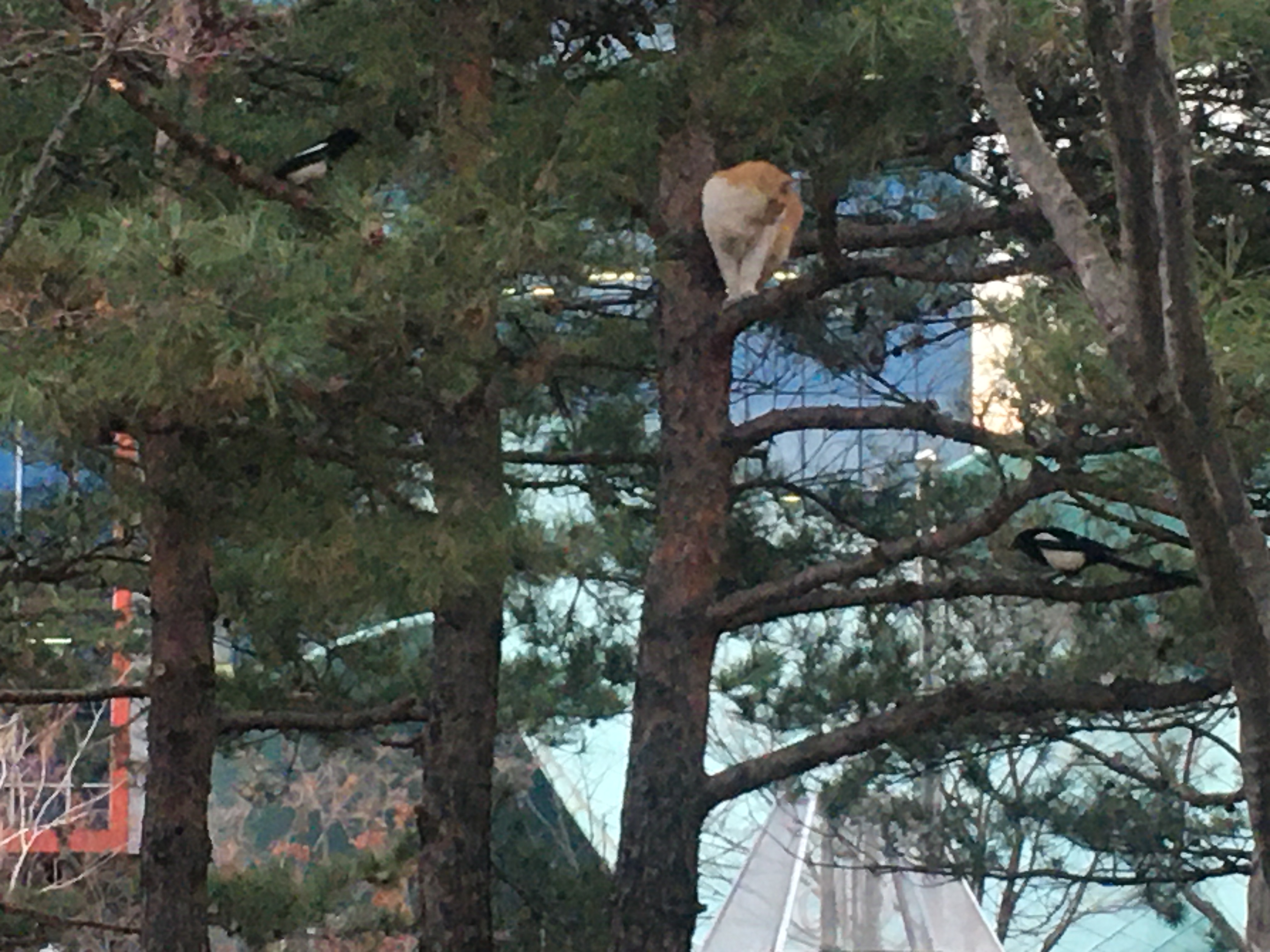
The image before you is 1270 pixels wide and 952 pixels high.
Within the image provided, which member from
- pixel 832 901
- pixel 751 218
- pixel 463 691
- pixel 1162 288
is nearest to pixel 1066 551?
pixel 751 218

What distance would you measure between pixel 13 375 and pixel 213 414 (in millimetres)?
449

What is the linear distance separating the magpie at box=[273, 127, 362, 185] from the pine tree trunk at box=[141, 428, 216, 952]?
839 mm

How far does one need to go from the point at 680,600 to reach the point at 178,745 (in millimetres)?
1052

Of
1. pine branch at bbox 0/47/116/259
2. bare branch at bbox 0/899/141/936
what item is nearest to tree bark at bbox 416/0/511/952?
bare branch at bbox 0/899/141/936

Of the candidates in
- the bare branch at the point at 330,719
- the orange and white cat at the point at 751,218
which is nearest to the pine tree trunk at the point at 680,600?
the orange and white cat at the point at 751,218

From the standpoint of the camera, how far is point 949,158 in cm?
290

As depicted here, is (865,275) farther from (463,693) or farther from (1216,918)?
(1216,918)

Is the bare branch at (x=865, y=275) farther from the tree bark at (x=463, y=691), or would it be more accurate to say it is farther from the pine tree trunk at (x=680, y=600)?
the tree bark at (x=463, y=691)

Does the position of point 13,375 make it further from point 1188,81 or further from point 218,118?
point 1188,81

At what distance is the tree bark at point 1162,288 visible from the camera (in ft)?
3.84

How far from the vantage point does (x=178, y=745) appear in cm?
306

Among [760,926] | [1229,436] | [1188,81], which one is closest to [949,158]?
[1188,81]

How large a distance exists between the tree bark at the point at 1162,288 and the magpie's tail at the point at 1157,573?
1.15 m

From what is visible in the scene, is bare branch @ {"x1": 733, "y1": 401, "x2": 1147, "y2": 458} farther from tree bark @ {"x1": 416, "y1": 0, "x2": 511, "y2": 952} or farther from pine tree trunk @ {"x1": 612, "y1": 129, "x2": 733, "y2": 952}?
tree bark @ {"x1": 416, "y1": 0, "x2": 511, "y2": 952}
